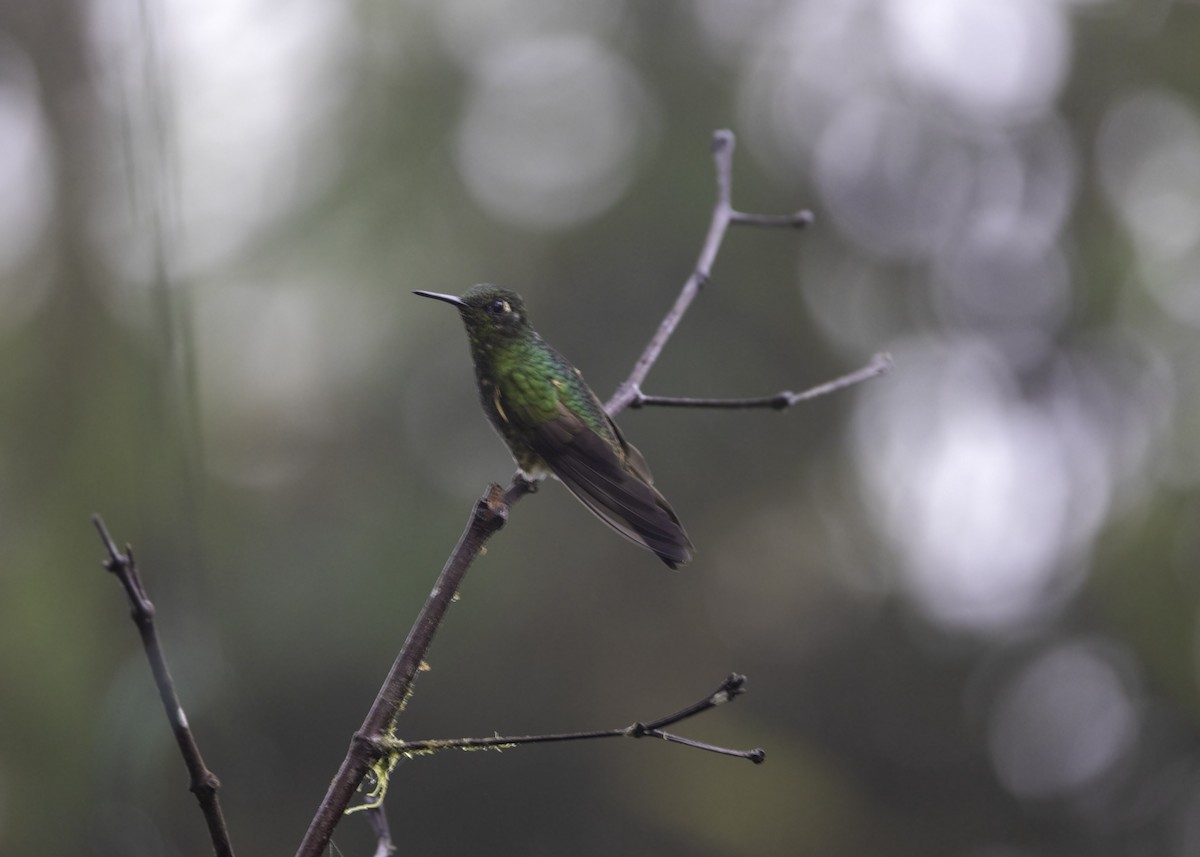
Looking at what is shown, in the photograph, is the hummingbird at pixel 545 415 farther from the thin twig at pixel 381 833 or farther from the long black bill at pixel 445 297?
the thin twig at pixel 381 833

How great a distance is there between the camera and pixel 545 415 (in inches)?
105

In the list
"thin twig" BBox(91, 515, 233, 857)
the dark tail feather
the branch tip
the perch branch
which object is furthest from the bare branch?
the branch tip

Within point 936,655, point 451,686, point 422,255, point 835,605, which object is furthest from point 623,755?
point 422,255

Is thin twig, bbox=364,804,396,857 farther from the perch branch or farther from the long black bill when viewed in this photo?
the long black bill

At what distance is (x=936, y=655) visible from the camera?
8.44 meters

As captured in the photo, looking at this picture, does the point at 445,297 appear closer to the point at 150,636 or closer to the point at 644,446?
the point at 150,636

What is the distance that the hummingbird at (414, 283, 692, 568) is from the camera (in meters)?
2.34

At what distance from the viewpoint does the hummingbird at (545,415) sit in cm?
234

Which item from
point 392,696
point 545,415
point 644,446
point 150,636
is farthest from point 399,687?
point 644,446

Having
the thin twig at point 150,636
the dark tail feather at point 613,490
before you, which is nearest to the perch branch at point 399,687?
the thin twig at point 150,636

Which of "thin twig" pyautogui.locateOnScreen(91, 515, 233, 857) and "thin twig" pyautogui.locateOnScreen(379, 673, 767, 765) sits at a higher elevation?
"thin twig" pyautogui.locateOnScreen(91, 515, 233, 857)

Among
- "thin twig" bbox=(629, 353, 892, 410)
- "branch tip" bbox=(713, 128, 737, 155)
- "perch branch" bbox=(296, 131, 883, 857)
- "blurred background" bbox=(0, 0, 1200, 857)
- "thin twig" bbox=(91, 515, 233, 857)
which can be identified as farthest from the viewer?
"blurred background" bbox=(0, 0, 1200, 857)

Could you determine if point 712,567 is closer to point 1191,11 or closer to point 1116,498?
point 1116,498

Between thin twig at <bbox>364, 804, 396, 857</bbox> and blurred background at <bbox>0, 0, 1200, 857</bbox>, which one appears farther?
blurred background at <bbox>0, 0, 1200, 857</bbox>
